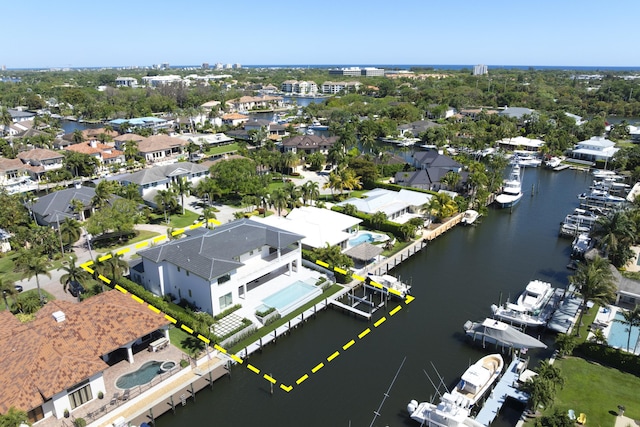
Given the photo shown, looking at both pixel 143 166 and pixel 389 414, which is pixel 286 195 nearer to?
pixel 389 414

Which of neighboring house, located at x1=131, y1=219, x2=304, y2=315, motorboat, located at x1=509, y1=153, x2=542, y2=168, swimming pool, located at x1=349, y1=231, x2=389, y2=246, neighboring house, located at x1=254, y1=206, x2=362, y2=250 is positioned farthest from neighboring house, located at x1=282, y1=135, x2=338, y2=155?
neighboring house, located at x1=131, y1=219, x2=304, y2=315

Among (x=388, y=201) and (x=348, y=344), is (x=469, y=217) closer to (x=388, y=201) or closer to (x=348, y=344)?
(x=388, y=201)

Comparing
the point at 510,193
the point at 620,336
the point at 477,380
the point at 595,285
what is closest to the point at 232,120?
the point at 510,193

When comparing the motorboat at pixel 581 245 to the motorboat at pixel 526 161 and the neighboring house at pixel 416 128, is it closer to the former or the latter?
the motorboat at pixel 526 161

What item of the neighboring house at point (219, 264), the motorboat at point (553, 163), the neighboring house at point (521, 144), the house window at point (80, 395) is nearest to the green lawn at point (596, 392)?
the neighboring house at point (219, 264)

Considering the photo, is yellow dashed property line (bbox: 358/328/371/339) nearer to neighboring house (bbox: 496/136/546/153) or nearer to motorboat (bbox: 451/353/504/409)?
motorboat (bbox: 451/353/504/409)

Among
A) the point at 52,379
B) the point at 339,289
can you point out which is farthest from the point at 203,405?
the point at 339,289
